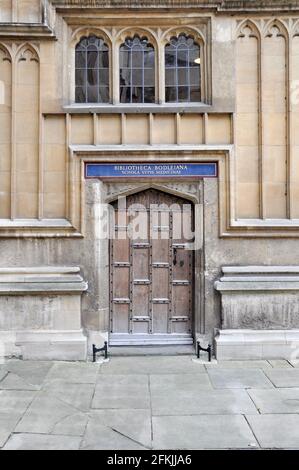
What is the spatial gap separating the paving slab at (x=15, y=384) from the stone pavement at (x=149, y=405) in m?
0.01

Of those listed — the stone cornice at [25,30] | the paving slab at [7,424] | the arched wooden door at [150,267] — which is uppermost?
the stone cornice at [25,30]

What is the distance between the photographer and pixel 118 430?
4.65 m

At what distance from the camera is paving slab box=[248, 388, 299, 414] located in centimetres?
516

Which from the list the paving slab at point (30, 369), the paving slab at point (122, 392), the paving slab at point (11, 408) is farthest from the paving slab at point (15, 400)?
the paving slab at point (122, 392)

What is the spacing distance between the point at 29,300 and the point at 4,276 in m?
0.60

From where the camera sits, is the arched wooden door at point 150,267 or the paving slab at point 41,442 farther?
the arched wooden door at point 150,267

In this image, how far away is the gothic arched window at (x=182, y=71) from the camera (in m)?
7.76

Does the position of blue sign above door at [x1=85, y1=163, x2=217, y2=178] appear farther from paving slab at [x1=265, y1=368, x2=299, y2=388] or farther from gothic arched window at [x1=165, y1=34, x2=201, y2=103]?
paving slab at [x1=265, y1=368, x2=299, y2=388]

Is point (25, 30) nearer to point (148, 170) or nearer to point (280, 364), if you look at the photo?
point (148, 170)

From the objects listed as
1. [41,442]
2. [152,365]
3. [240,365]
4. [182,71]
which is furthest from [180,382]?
[182,71]

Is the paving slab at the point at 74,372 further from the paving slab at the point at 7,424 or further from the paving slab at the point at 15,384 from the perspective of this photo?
the paving slab at the point at 7,424

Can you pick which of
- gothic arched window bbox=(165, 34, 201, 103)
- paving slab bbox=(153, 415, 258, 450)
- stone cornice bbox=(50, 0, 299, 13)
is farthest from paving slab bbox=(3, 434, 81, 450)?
stone cornice bbox=(50, 0, 299, 13)

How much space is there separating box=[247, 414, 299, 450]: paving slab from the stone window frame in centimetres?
519

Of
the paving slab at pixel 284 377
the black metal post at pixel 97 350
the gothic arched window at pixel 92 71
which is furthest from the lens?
the gothic arched window at pixel 92 71
